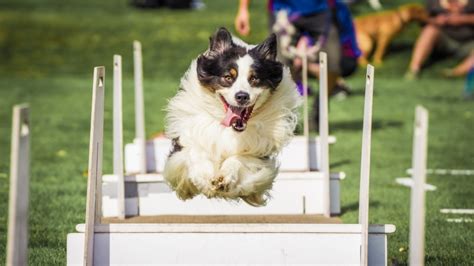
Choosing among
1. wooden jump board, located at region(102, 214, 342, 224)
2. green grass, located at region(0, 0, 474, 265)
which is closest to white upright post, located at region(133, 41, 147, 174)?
green grass, located at region(0, 0, 474, 265)

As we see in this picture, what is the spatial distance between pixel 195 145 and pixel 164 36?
Answer: 17460mm

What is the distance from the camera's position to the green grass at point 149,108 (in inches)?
343

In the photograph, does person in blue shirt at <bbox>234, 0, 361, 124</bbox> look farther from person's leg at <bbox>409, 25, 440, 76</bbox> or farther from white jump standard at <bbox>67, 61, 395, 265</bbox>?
person's leg at <bbox>409, 25, 440, 76</bbox>

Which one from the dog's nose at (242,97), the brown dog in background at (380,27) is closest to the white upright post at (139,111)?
the dog's nose at (242,97)

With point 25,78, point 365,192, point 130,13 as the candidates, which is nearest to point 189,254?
point 365,192

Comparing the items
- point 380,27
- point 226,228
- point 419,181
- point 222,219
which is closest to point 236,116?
point 226,228

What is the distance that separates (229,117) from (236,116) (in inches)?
2.3

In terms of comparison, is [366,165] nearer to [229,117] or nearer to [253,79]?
[253,79]

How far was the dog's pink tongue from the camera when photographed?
7.20 metres

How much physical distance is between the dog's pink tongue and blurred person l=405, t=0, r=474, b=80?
14203 mm

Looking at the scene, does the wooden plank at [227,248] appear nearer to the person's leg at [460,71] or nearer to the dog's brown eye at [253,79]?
the dog's brown eye at [253,79]

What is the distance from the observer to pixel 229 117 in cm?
723

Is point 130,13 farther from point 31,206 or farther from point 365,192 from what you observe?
point 365,192

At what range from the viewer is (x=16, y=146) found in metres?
4.43
